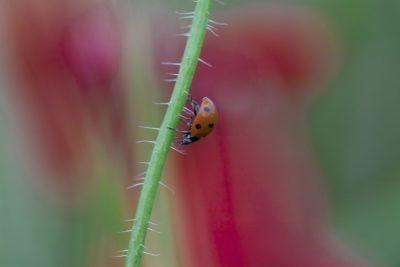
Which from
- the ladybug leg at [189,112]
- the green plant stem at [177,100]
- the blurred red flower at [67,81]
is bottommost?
the green plant stem at [177,100]

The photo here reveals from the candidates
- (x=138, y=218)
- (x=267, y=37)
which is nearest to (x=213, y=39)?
(x=267, y=37)

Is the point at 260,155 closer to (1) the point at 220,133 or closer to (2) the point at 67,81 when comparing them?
(1) the point at 220,133

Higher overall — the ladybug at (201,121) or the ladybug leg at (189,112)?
the ladybug leg at (189,112)

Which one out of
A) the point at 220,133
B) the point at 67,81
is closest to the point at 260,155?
the point at 220,133

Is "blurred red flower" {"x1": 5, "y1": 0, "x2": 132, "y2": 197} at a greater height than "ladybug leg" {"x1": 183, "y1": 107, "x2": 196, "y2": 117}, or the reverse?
"blurred red flower" {"x1": 5, "y1": 0, "x2": 132, "y2": 197}

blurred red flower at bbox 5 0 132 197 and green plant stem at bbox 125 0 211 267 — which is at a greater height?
blurred red flower at bbox 5 0 132 197

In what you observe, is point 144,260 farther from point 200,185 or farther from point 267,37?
point 267,37

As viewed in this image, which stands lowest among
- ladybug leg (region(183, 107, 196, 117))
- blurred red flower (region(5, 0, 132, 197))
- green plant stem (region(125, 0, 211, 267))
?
green plant stem (region(125, 0, 211, 267))
